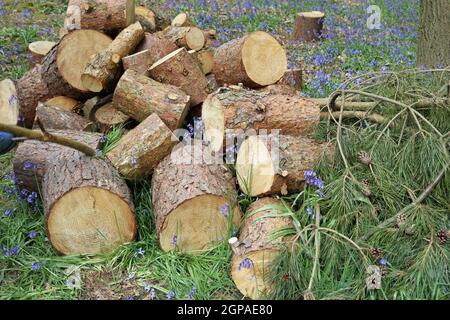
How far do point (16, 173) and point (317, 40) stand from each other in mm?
4598

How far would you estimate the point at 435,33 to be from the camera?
17.6ft

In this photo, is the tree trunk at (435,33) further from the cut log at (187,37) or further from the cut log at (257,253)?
the cut log at (257,253)

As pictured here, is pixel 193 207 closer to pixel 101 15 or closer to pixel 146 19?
pixel 101 15

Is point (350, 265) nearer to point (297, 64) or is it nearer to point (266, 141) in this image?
point (266, 141)

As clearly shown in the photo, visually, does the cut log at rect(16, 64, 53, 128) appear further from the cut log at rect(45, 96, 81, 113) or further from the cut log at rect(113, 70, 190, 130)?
the cut log at rect(113, 70, 190, 130)

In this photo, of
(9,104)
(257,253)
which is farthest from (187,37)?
(257,253)

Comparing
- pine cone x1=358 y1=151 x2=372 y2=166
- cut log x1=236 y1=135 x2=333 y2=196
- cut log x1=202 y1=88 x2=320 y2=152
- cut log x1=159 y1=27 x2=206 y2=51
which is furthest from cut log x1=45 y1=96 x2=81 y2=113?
pine cone x1=358 y1=151 x2=372 y2=166

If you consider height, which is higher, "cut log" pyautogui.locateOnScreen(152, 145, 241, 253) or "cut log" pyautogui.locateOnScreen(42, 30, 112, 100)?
"cut log" pyautogui.locateOnScreen(42, 30, 112, 100)

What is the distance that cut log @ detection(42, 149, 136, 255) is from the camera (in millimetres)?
3307

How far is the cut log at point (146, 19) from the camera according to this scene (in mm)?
5062

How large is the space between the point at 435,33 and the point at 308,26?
78.7 inches

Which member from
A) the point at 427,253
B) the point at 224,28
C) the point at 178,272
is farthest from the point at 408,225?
the point at 224,28

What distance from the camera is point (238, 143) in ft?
12.1

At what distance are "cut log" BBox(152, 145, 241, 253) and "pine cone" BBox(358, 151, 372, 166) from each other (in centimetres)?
82
